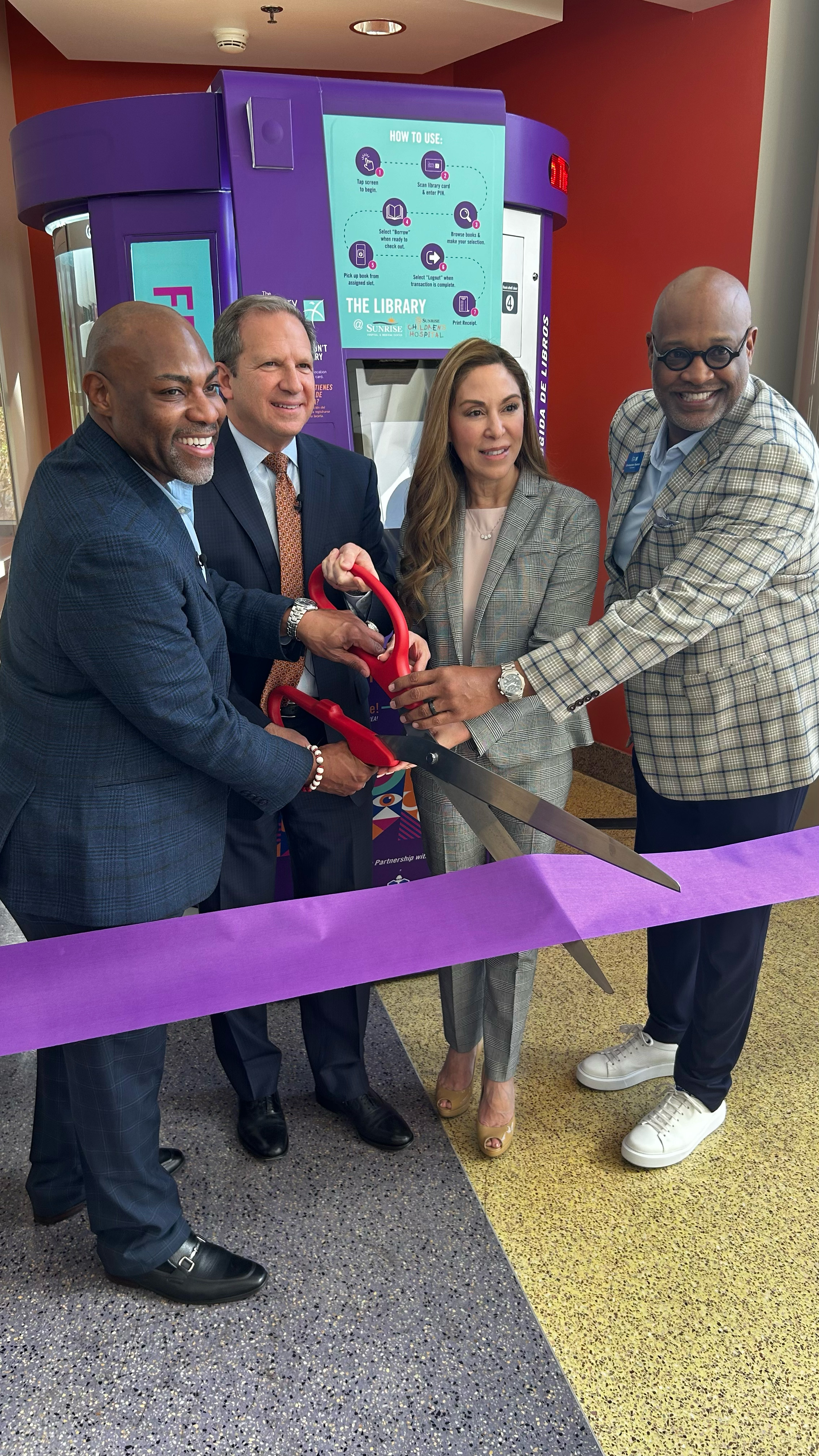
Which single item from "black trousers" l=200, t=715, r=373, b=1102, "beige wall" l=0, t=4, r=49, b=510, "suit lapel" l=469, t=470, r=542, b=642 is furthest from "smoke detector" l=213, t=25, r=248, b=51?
"black trousers" l=200, t=715, r=373, b=1102

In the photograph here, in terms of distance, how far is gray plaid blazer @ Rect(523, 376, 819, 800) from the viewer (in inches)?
67.6

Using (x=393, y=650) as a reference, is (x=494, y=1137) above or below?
below

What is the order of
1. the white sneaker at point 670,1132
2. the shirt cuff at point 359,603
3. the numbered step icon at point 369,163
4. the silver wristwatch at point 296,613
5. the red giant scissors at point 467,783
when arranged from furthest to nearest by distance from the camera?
the numbered step icon at point 369,163 → the white sneaker at point 670,1132 → the shirt cuff at point 359,603 → the silver wristwatch at point 296,613 → the red giant scissors at point 467,783

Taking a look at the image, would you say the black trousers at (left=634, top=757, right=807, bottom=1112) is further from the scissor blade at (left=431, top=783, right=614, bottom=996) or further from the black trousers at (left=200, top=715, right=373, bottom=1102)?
the black trousers at (left=200, top=715, right=373, bottom=1102)

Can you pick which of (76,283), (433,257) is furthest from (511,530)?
(76,283)

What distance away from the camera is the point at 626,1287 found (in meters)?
1.80

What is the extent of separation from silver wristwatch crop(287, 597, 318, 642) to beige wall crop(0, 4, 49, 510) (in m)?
2.55

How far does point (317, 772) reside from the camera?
1.68 metres

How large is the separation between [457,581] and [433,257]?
114 centimetres

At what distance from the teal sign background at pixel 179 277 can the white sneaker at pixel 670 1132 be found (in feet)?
6.81

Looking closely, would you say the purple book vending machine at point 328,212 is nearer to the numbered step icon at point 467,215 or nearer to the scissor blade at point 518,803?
the numbered step icon at point 467,215

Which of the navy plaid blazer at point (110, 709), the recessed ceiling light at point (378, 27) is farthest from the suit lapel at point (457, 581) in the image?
the recessed ceiling light at point (378, 27)

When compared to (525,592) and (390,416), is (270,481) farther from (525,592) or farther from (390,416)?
(390,416)

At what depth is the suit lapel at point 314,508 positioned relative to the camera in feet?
6.32
